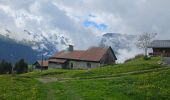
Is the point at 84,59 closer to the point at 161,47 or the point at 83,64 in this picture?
the point at 83,64

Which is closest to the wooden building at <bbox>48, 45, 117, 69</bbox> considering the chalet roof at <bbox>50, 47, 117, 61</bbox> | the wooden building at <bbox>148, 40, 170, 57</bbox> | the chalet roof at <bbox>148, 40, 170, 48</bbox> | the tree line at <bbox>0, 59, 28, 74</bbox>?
the chalet roof at <bbox>50, 47, 117, 61</bbox>

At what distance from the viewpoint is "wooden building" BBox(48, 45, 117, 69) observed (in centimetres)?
12044

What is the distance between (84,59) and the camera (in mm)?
122312

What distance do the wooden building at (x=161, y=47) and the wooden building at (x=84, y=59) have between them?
17.5 metres

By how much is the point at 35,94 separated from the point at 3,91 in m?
6.96

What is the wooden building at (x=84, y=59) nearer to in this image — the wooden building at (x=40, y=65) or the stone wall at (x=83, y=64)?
the stone wall at (x=83, y=64)

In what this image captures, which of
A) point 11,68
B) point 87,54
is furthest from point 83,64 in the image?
point 11,68

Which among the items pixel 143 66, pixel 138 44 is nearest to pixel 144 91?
pixel 143 66

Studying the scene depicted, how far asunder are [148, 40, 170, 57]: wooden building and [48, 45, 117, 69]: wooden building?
688 inches

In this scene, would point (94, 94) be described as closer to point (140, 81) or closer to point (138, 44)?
point (140, 81)

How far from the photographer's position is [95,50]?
409ft

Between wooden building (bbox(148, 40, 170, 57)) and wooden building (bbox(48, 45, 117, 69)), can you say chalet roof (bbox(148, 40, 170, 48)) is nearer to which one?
wooden building (bbox(148, 40, 170, 57))

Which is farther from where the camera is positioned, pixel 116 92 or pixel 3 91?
pixel 3 91

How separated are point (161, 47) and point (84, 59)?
27029mm
